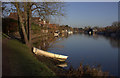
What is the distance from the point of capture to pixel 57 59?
11992 millimetres

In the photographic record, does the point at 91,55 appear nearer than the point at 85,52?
Yes

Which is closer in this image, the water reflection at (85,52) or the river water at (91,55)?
the river water at (91,55)

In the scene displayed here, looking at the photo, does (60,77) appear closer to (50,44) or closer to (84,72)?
(84,72)

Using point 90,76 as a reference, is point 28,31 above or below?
above

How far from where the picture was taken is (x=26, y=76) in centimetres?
536

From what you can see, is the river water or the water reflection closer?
the river water

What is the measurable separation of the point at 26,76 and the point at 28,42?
8.11 meters

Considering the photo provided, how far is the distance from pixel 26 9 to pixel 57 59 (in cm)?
622

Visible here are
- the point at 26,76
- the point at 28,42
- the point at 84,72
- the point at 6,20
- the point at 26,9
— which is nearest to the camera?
the point at 26,76

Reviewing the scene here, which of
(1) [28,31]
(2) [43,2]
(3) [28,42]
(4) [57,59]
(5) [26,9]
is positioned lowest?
(4) [57,59]

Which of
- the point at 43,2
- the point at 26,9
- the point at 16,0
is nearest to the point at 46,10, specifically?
the point at 43,2

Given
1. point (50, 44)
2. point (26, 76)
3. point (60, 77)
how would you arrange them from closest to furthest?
point (26, 76)
point (60, 77)
point (50, 44)

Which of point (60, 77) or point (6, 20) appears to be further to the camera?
point (6, 20)

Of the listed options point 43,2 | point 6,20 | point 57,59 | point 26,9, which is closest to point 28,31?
point 26,9
